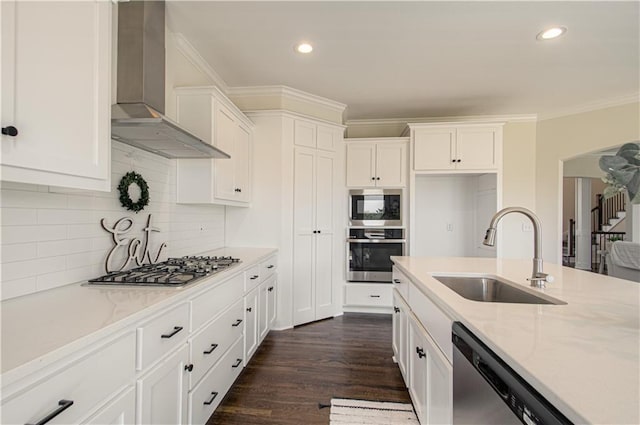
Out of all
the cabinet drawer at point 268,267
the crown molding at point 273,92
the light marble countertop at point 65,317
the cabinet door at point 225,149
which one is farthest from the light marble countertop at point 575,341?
the crown molding at point 273,92

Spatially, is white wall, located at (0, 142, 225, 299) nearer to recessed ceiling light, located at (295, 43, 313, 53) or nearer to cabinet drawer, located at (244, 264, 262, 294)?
cabinet drawer, located at (244, 264, 262, 294)

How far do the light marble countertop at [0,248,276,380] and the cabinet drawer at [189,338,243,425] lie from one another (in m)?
0.58

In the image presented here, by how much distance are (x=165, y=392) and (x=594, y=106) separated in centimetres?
533

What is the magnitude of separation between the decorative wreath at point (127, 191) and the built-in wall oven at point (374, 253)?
251 cm

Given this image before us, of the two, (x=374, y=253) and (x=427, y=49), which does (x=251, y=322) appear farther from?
(x=427, y=49)

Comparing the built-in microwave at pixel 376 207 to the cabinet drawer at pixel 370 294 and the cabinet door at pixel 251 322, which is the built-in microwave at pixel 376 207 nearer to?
the cabinet drawer at pixel 370 294

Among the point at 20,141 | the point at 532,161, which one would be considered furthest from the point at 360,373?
the point at 532,161

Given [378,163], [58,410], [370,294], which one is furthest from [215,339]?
[378,163]

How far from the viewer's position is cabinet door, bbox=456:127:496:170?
3.79 metres

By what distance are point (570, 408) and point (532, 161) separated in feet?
14.9

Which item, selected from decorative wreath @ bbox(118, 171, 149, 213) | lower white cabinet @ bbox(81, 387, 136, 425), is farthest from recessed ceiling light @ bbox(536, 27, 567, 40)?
lower white cabinet @ bbox(81, 387, 136, 425)

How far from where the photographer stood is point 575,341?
0.82 m

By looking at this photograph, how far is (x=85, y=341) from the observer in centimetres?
86

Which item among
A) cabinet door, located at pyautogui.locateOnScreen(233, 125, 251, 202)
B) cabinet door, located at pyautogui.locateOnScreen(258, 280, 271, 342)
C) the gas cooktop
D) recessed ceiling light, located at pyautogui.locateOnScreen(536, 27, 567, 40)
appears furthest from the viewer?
cabinet door, located at pyautogui.locateOnScreen(233, 125, 251, 202)
